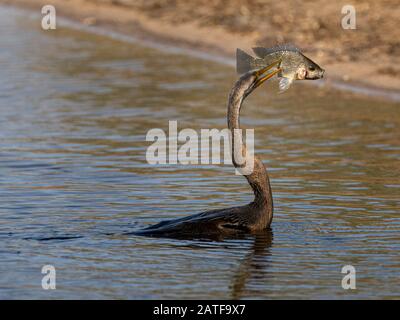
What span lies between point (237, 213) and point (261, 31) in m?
12.5

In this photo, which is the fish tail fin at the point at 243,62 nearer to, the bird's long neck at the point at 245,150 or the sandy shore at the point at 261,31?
the bird's long neck at the point at 245,150

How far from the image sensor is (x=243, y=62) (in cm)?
898

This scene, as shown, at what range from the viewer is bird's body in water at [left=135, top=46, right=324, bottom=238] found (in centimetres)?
894

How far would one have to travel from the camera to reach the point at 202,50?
21.2 m

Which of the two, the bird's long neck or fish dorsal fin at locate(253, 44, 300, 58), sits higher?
fish dorsal fin at locate(253, 44, 300, 58)

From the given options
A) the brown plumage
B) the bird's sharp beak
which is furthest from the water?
the bird's sharp beak

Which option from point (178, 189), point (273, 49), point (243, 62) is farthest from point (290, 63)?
point (178, 189)

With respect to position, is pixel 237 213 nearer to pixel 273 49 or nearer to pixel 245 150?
pixel 245 150

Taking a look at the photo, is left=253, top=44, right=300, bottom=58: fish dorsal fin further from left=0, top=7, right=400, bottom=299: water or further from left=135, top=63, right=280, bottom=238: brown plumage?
left=0, top=7, right=400, bottom=299: water

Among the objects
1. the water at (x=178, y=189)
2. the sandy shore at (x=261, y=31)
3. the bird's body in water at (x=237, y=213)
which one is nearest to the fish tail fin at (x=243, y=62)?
the bird's body in water at (x=237, y=213)

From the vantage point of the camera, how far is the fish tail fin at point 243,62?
8.94m
